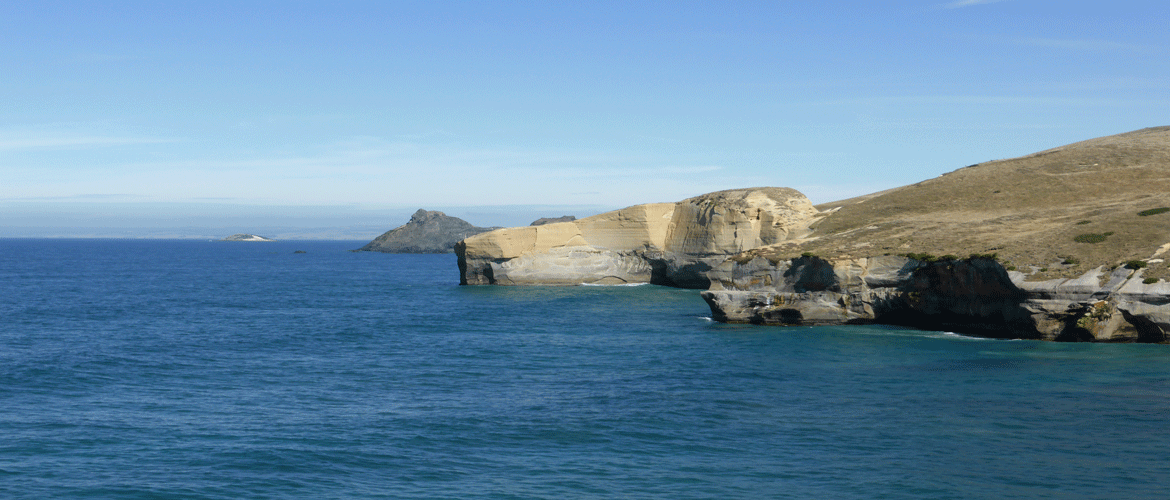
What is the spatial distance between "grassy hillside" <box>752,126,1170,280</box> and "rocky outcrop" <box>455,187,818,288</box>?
7.80 meters

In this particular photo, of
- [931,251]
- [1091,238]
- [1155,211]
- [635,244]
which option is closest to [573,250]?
A: [635,244]

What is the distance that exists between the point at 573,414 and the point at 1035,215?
48255 millimetres

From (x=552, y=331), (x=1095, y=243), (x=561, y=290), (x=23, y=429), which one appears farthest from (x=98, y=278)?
(x=1095, y=243)

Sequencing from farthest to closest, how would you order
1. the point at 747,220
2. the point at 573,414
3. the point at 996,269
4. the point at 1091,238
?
the point at 747,220, the point at 1091,238, the point at 996,269, the point at 573,414

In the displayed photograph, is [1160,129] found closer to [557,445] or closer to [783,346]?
[783,346]

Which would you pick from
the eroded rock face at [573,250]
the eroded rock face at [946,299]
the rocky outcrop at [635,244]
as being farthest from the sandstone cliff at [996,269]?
the eroded rock face at [573,250]

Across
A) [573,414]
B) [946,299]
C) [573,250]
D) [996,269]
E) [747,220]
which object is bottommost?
[573,414]

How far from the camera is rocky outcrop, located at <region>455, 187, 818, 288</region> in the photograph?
281 feet

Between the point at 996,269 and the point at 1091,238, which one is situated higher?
the point at 1091,238

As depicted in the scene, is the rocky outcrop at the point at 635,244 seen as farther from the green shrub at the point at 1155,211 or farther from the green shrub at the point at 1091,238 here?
the green shrub at the point at 1091,238

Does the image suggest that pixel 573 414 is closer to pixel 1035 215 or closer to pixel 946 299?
pixel 946 299

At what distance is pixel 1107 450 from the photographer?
2166cm

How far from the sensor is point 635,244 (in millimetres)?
91875

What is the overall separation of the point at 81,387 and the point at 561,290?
54182mm
